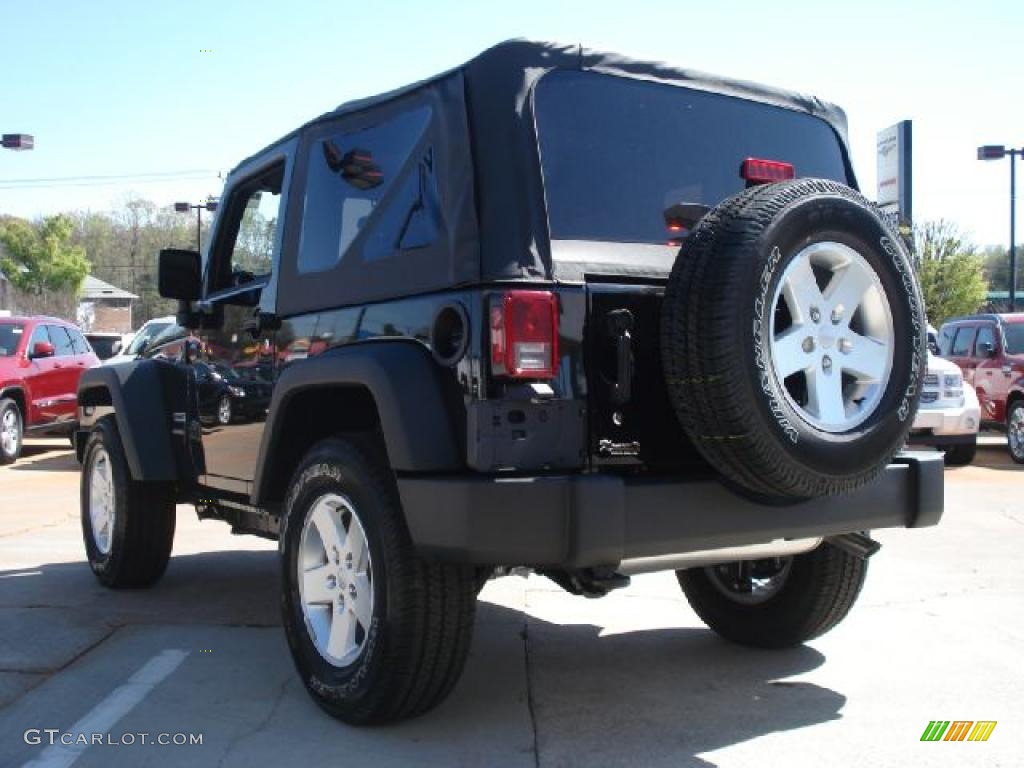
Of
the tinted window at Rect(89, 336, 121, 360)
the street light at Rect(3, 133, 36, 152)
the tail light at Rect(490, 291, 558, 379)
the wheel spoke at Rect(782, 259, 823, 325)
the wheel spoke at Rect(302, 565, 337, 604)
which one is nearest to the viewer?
the tail light at Rect(490, 291, 558, 379)

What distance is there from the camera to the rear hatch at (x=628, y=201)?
10.6 ft

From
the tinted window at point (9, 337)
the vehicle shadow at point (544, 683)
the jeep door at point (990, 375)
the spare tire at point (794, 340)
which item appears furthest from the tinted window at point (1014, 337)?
the tinted window at point (9, 337)

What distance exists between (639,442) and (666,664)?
147 cm

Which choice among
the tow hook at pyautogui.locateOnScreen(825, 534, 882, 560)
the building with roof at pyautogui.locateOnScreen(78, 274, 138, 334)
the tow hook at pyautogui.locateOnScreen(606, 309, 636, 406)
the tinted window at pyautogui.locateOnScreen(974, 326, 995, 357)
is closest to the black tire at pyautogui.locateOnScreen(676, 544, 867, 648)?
the tow hook at pyautogui.locateOnScreen(825, 534, 882, 560)

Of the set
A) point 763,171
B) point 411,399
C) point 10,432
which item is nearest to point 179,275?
point 411,399

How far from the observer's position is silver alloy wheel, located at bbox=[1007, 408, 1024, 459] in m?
12.8

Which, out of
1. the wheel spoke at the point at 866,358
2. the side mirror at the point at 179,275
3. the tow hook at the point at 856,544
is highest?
the side mirror at the point at 179,275

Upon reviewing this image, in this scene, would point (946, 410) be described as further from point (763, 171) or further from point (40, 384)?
point (40, 384)

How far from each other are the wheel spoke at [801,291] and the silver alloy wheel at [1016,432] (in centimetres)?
1084

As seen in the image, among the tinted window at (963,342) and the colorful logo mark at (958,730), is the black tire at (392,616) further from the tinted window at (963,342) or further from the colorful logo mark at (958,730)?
the tinted window at (963,342)

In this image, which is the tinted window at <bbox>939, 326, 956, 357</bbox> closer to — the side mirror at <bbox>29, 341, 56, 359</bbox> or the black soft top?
the side mirror at <bbox>29, 341, 56, 359</bbox>

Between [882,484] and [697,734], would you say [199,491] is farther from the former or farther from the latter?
[882,484]

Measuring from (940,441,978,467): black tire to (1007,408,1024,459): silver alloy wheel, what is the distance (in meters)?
0.56

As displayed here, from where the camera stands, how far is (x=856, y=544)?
3887 mm
